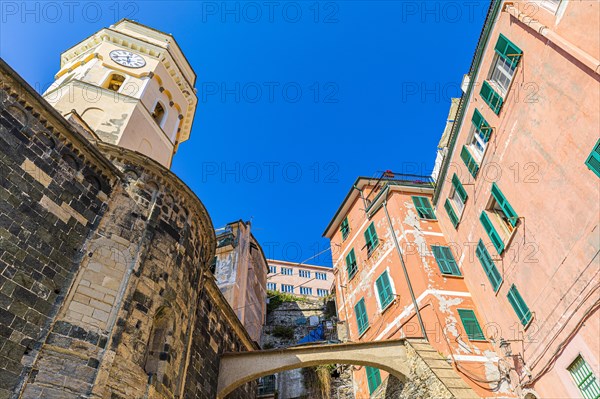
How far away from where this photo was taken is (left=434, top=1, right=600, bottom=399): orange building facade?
9367mm

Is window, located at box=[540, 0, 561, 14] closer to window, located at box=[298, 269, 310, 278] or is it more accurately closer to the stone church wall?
the stone church wall

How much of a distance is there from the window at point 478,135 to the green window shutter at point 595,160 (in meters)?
4.86

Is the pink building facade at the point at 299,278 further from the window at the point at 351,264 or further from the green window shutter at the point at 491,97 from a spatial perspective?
the green window shutter at the point at 491,97

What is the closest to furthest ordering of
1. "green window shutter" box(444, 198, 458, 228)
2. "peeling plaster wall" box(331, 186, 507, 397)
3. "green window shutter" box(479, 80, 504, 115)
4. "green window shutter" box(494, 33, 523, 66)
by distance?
"green window shutter" box(494, 33, 523, 66)
"green window shutter" box(479, 80, 504, 115)
"peeling plaster wall" box(331, 186, 507, 397)
"green window shutter" box(444, 198, 458, 228)

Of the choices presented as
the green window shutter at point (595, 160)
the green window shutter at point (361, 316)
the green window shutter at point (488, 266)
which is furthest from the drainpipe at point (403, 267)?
the green window shutter at point (595, 160)

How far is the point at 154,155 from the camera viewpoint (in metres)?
15.3

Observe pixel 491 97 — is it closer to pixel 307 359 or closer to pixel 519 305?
pixel 519 305

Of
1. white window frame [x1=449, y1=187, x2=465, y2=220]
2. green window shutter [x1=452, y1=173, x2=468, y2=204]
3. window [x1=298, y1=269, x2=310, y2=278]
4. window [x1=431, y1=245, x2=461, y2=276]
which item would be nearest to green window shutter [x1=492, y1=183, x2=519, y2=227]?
green window shutter [x1=452, y1=173, x2=468, y2=204]

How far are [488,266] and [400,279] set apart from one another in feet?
11.1

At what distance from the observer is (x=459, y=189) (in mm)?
16422

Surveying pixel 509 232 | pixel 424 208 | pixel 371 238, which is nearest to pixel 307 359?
pixel 509 232

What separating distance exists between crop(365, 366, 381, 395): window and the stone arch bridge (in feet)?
9.89

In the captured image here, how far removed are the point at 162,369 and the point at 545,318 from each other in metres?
9.43

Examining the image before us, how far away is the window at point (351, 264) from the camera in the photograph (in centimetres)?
2010
